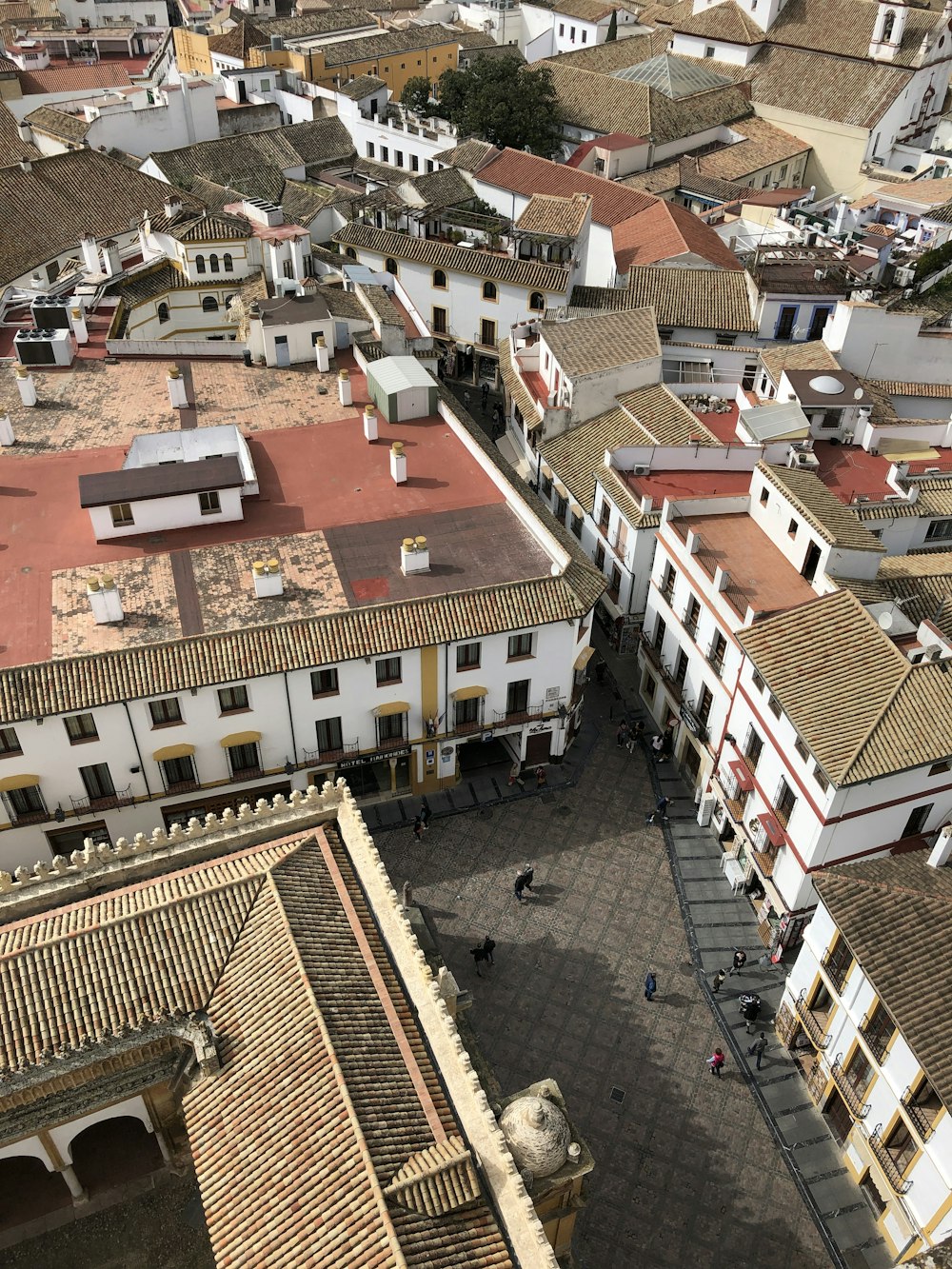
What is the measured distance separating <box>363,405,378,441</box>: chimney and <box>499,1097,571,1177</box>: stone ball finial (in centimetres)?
3620

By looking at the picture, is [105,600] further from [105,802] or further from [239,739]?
[105,802]

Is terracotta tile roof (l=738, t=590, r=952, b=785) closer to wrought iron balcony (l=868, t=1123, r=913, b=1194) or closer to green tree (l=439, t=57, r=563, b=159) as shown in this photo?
wrought iron balcony (l=868, t=1123, r=913, b=1194)

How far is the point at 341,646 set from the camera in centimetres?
4281

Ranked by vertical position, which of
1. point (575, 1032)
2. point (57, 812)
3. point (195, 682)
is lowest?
point (575, 1032)

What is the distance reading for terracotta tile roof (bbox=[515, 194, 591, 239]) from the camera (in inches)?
3061

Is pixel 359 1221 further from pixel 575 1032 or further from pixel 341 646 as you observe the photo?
pixel 341 646

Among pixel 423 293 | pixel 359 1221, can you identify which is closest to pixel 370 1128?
pixel 359 1221

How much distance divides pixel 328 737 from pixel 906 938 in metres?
24.2

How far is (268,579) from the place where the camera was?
146ft

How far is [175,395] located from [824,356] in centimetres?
3827

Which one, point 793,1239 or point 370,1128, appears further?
point 793,1239

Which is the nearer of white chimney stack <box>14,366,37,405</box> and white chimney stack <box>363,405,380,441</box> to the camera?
white chimney stack <box>363,405,380,441</box>

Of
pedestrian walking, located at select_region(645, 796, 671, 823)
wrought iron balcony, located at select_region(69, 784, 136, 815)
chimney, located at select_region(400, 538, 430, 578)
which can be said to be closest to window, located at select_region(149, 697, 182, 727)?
wrought iron balcony, located at select_region(69, 784, 136, 815)

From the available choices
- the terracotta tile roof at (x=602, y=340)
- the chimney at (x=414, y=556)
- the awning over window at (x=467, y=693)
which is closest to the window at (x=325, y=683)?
the awning over window at (x=467, y=693)
